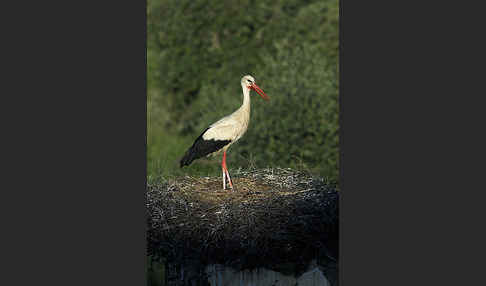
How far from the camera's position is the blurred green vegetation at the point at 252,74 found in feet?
37.5

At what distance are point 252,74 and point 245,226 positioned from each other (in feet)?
21.7

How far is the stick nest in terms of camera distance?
24.2 feet

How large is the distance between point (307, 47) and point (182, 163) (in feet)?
16.9

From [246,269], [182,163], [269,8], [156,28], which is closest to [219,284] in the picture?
[246,269]

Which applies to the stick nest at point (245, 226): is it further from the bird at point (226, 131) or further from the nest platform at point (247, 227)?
the bird at point (226, 131)

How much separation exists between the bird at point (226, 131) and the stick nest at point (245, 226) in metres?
0.45

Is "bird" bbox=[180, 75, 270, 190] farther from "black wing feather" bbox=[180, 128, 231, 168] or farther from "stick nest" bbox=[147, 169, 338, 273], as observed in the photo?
"stick nest" bbox=[147, 169, 338, 273]

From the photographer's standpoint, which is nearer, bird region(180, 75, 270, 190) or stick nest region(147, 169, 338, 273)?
stick nest region(147, 169, 338, 273)

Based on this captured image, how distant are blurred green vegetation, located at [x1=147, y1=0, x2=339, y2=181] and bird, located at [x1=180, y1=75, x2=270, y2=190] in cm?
180

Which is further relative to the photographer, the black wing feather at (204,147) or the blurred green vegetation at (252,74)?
the blurred green vegetation at (252,74)

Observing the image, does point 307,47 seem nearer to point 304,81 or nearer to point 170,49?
→ point 304,81

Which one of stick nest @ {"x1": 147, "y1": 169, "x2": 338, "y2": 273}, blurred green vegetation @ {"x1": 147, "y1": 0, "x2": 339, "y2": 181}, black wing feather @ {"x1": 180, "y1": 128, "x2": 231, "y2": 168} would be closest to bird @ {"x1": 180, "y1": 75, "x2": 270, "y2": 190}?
black wing feather @ {"x1": 180, "y1": 128, "x2": 231, "y2": 168}

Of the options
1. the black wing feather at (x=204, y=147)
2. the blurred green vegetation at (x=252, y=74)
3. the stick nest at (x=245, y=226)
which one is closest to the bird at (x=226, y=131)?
the black wing feather at (x=204, y=147)

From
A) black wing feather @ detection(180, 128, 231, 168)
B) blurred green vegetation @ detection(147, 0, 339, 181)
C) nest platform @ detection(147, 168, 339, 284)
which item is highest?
blurred green vegetation @ detection(147, 0, 339, 181)
